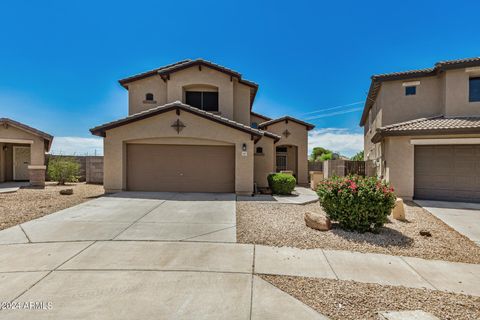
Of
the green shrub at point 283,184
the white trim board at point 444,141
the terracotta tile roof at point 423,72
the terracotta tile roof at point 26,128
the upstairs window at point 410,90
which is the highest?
the terracotta tile roof at point 423,72

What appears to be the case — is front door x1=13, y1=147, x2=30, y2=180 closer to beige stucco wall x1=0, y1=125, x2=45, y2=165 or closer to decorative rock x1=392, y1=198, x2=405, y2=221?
beige stucco wall x1=0, y1=125, x2=45, y2=165

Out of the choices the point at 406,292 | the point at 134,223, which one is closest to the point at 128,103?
the point at 134,223

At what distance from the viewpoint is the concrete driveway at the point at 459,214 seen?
645cm

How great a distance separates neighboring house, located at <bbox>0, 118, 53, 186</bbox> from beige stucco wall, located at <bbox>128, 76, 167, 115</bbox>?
6078 millimetres

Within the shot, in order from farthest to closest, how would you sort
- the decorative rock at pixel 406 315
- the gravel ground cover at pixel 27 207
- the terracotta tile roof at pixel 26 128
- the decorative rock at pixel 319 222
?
the terracotta tile roof at pixel 26 128 → the gravel ground cover at pixel 27 207 → the decorative rock at pixel 319 222 → the decorative rock at pixel 406 315

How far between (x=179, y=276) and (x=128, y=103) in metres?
14.3

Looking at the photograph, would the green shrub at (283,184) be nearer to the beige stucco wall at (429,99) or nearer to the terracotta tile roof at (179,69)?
the beige stucco wall at (429,99)

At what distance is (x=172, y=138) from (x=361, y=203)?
913cm

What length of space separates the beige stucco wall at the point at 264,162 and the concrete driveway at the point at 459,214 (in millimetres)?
7767

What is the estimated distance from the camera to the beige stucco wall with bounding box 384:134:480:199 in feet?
35.6

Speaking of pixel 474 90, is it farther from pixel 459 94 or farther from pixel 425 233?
pixel 425 233

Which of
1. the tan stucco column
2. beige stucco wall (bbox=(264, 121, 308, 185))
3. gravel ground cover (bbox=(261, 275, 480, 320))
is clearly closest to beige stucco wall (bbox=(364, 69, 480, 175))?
beige stucco wall (bbox=(264, 121, 308, 185))

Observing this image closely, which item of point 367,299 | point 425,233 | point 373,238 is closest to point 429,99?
point 425,233

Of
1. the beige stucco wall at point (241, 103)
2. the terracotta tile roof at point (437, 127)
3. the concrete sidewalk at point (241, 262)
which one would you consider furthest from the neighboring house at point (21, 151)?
the terracotta tile roof at point (437, 127)
